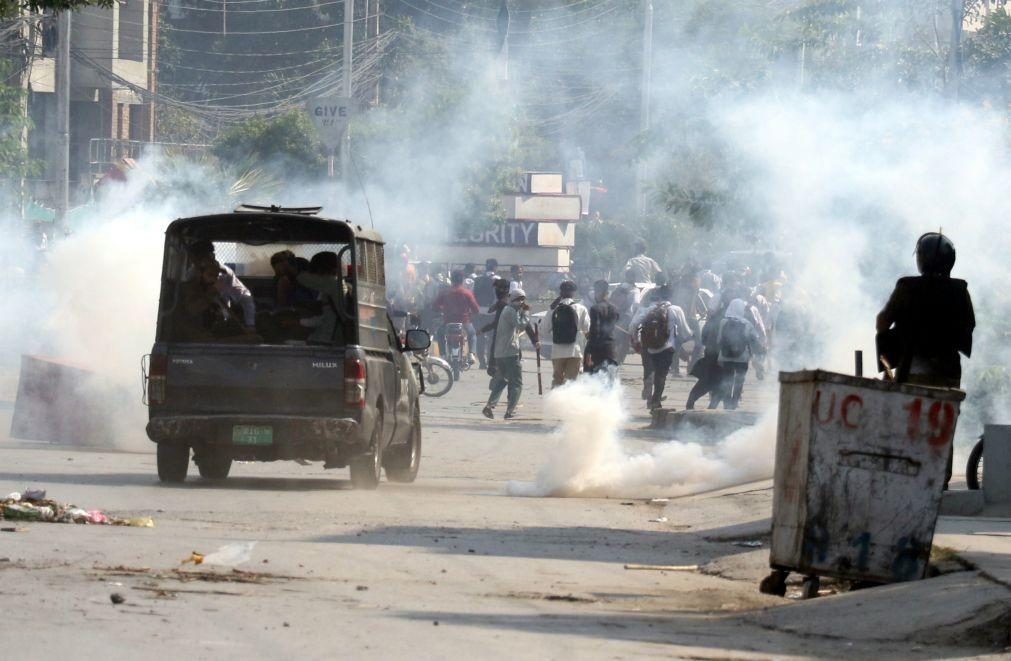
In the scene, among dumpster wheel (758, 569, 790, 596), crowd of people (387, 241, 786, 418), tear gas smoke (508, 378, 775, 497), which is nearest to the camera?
dumpster wheel (758, 569, 790, 596)

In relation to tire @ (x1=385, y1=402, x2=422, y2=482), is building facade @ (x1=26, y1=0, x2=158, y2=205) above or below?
above

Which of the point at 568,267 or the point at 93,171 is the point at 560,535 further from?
the point at 93,171

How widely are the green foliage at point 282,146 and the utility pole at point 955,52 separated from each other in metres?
27.3

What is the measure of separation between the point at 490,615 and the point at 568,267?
3966 centimetres

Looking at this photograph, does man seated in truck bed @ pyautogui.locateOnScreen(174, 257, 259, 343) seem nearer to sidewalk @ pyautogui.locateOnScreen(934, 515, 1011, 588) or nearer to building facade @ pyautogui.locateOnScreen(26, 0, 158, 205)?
sidewalk @ pyautogui.locateOnScreen(934, 515, 1011, 588)

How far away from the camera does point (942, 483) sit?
7.87 metres

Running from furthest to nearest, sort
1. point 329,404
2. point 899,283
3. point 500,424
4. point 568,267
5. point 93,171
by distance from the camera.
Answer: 1. point 93,171
2. point 568,267
3. point 500,424
4. point 329,404
5. point 899,283

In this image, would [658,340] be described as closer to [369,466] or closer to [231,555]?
[369,466]

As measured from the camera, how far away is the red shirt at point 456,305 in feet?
91.8

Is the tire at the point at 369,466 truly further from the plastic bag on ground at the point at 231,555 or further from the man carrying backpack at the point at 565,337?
the man carrying backpack at the point at 565,337

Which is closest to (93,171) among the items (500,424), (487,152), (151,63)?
(151,63)

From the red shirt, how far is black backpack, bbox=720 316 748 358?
8.65 m

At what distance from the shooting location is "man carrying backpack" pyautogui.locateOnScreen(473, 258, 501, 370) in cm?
3097

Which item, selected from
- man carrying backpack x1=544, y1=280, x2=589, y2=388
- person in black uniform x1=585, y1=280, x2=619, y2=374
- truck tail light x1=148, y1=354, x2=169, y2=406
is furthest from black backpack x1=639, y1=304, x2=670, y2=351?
truck tail light x1=148, y1=354, x2=169, y2=406
